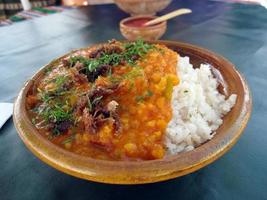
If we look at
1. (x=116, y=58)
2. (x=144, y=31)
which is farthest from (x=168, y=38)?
(x=116, y=58)

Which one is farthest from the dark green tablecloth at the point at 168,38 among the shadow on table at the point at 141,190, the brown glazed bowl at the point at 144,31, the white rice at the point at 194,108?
the brown glazed bowl at the point at 144,31

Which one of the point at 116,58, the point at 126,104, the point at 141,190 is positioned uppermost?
the point at 116,58

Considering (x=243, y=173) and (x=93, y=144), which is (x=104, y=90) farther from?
(x=243, y=173)

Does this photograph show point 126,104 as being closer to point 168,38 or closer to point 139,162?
point 139,162

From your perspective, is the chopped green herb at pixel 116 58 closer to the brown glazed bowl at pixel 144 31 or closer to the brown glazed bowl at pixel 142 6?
the brown glazed bowl at pixel 144 31

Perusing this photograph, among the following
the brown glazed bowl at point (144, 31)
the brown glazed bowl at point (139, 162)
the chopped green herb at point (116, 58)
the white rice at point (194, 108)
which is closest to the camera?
the brown glazed bowl at point (139, 162)

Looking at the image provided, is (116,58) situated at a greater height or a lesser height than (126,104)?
greater

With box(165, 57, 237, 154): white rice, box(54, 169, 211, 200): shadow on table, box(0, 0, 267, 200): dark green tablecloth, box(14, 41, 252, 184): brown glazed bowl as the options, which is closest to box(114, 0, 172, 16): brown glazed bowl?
box(0, 0, 267, 200): dark green tablecloth

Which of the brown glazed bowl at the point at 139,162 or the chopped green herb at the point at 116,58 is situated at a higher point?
the chopped green herb at the point at 116,58
